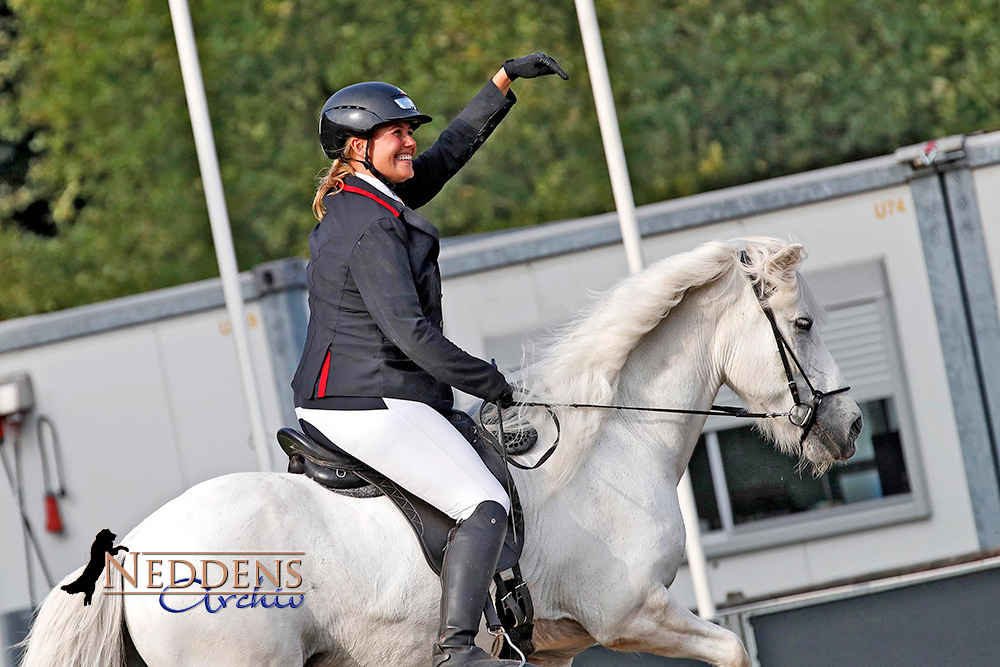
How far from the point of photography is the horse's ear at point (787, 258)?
3816 millimetres

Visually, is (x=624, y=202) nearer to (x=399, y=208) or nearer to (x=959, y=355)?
(x=959, y=355)

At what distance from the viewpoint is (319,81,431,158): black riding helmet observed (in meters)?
3.54

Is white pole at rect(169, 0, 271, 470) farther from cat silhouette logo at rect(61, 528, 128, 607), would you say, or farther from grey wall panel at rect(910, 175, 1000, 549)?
grey wall panel at rect(910, 175, 1000, 549)

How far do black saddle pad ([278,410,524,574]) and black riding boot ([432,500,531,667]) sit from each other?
0.08 meters

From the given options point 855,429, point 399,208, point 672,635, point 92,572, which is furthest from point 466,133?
point 92,572

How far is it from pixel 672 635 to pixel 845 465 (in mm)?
4478

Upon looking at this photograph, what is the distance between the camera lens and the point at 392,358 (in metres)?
3.49

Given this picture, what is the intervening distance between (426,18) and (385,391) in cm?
1471

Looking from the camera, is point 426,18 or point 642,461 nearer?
point 642,461

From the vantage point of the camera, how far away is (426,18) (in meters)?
17.3

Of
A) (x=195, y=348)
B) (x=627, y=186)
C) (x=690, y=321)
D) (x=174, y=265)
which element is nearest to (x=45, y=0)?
(x=174, y=265)

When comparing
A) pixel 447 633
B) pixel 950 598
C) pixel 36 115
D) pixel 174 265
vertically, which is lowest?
pixel 950 598

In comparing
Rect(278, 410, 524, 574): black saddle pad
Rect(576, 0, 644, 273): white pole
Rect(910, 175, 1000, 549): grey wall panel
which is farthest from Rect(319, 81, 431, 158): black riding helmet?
Rect(910, 175, 1000, 549): grey wall panel

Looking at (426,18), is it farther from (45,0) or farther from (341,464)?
(341,464)
